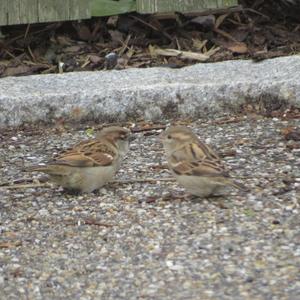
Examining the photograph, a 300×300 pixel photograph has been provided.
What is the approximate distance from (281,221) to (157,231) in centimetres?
68

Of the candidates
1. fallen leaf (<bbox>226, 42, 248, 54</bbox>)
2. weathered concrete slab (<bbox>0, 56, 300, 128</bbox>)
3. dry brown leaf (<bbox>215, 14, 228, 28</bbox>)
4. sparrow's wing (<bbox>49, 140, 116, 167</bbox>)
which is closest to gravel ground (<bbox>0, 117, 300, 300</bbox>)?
sparrow's wing (<bbox>49, 140, 116, 167</bbox>)

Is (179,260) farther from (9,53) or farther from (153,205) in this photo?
(9,53)

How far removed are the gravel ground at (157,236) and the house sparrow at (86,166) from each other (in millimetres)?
87

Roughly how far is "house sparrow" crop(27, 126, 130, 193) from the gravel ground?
0.28 ft

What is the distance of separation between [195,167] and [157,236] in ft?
2.39

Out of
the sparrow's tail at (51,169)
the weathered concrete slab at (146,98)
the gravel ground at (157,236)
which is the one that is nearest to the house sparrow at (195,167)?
the gravel ground at (157,236)

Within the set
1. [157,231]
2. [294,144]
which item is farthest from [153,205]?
[294,144]

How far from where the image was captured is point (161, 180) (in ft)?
21.9

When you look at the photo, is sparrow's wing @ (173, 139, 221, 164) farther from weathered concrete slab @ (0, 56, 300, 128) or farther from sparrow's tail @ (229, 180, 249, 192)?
weathered concrete slab @ (0, 56, 300, 128)

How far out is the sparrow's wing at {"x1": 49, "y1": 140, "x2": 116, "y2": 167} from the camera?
643 cm

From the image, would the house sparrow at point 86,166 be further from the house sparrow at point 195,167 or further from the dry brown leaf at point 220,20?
the dry brown leaf at point 220,20

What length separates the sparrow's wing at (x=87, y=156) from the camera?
21.1ft

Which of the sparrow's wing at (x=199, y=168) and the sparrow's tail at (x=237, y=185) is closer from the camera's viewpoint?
the sparrow's tail at (x=237, y=185)

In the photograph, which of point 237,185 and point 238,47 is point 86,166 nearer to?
point 237,185
